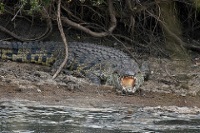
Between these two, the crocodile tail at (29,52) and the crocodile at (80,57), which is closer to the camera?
the crocodile at (80,57)

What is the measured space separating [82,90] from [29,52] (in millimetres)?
1988

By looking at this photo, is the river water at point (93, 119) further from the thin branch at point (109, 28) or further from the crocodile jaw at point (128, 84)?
the thin branch at point (109, 28)

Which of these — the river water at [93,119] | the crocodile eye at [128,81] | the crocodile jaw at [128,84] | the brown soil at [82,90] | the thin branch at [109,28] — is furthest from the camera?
the thin branch at [109,28]

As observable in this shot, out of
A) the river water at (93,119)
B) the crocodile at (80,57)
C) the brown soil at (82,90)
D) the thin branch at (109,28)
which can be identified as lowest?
the river water at (93,119)

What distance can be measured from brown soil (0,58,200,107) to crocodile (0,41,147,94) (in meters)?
0.34

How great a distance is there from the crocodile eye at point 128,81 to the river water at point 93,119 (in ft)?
2.95

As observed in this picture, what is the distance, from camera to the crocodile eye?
27.3 feet

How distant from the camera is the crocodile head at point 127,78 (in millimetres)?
8211

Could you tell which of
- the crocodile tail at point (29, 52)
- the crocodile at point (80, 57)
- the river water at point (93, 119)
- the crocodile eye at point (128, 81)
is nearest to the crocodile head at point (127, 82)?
the crocodile eye at point (128, 81)

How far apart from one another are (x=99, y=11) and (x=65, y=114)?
401cm

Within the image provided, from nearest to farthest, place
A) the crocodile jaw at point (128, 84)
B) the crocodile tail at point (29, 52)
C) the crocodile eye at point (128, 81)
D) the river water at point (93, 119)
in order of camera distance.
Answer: the river water at point (93, 119), the crocodile jaw at point (128, 84), the crocodile eye at point (128, 81), the crocodile tail at point (29, 52)

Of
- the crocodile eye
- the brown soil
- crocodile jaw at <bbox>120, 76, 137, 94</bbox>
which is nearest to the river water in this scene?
the brown soil

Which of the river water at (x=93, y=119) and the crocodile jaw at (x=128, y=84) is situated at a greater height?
the crocodile jaw at (x=128, y=84)

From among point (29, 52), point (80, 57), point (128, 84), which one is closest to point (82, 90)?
point (128, 84)
